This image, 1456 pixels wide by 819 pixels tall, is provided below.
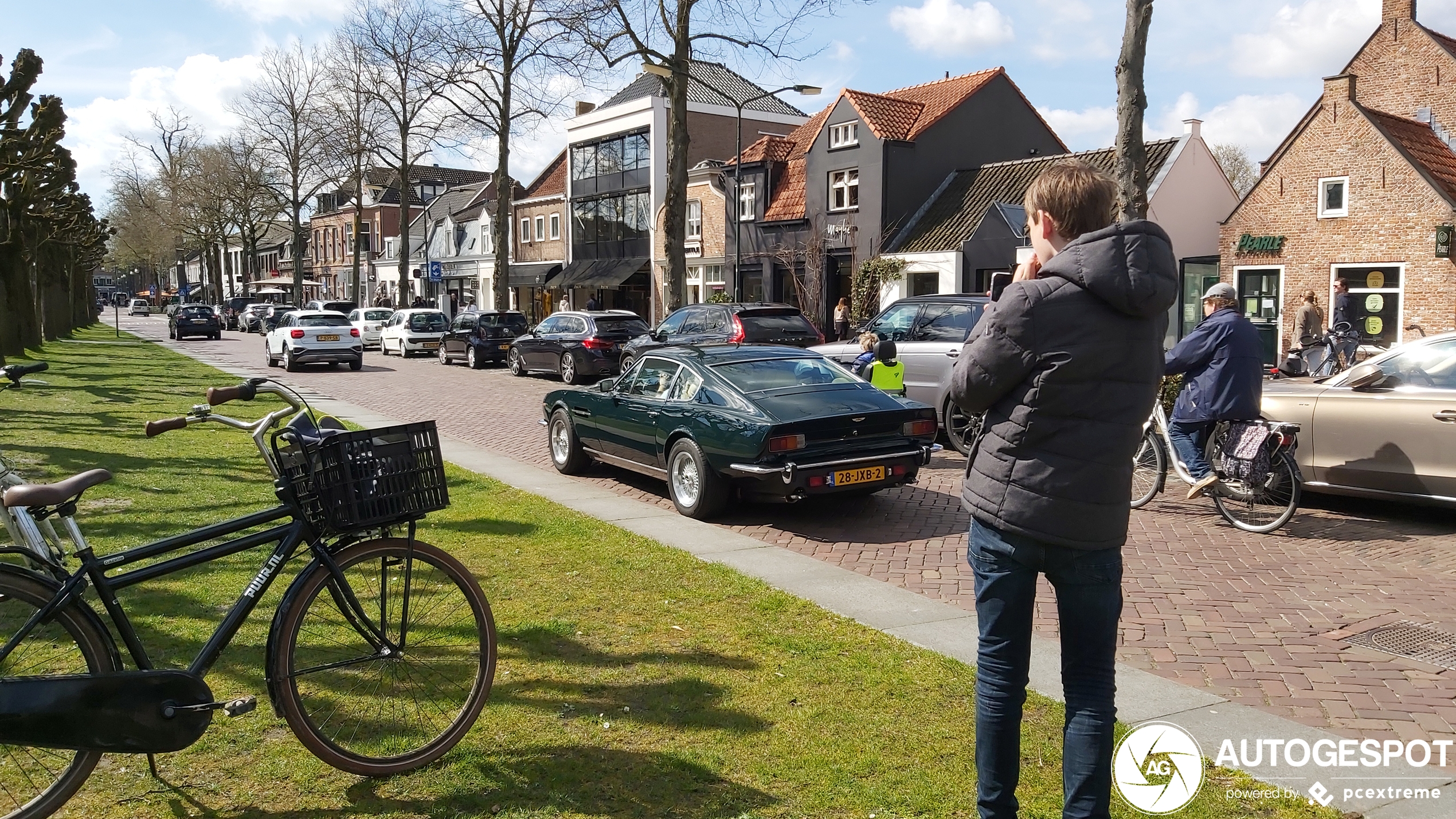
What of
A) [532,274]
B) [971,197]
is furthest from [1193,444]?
[532,274]

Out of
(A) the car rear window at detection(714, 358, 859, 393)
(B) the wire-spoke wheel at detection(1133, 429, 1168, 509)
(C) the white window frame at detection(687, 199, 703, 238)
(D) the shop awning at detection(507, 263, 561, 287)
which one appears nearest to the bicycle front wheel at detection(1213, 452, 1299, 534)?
(B) the wire-spoke wheel at detection(1133, 429, 1168, 509)

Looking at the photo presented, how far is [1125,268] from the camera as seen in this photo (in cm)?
287

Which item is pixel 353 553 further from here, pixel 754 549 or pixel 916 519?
pixel 916 519

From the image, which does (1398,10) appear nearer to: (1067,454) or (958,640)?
(958,640)

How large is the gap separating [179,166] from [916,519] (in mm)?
63062

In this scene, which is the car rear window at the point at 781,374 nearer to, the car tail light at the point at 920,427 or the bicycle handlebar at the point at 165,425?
the car tail light at the point at 920,427

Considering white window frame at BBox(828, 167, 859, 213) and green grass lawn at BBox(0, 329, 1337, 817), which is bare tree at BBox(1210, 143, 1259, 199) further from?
green grass lawn at BBox(0, 329, 1337, 817)

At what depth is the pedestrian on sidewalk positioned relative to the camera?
9.53 feet

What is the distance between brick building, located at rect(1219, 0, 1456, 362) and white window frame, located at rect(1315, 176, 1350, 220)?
20 millimetres

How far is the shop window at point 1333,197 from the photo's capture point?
82.1 ft

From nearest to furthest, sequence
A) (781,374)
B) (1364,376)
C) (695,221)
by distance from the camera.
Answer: (1364,376) < (781,374) < (695,221)

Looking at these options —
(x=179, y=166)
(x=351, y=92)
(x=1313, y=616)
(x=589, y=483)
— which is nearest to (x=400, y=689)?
(x=1313, y=616)

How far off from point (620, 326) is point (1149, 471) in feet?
51.4

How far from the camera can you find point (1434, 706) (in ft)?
15.2
